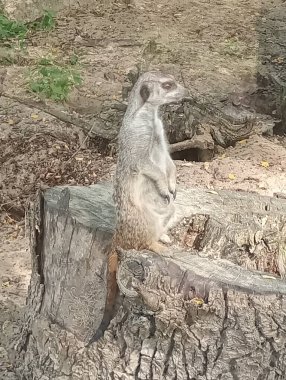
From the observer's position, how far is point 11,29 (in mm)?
6863

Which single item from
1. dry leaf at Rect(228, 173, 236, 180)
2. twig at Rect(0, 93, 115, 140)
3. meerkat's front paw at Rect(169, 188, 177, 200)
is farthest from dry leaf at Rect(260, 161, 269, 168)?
meerkat's front paw at Rect(169, 188, 177, 200)

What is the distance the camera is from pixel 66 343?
300cm

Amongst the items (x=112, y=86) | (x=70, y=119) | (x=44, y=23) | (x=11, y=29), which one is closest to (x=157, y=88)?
(x=70, y=119)

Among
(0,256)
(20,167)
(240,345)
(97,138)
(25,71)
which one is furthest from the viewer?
(25,71)

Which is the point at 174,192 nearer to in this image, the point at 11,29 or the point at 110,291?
the point at 110,291

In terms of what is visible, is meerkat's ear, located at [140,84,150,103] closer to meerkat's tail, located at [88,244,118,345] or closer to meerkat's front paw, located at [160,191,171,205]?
meerkat's front paw, located at [160,191,171,205]

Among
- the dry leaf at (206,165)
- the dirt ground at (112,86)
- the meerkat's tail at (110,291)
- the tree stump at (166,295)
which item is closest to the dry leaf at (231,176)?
the dirt ground at (112,86)

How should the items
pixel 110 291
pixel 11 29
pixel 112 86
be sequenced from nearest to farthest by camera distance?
pixel 110 291 → pixel 112 86 → pixel 11 29

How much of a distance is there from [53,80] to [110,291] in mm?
3411

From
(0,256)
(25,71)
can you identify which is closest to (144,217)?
(0,256)

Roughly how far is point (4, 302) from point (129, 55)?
136 inches

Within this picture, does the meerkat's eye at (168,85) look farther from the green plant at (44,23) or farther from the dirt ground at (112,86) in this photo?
the green plant at (44,23)

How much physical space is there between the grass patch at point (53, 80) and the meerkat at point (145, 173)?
258 cm

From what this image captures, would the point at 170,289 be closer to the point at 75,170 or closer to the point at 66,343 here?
the point at 66,343
